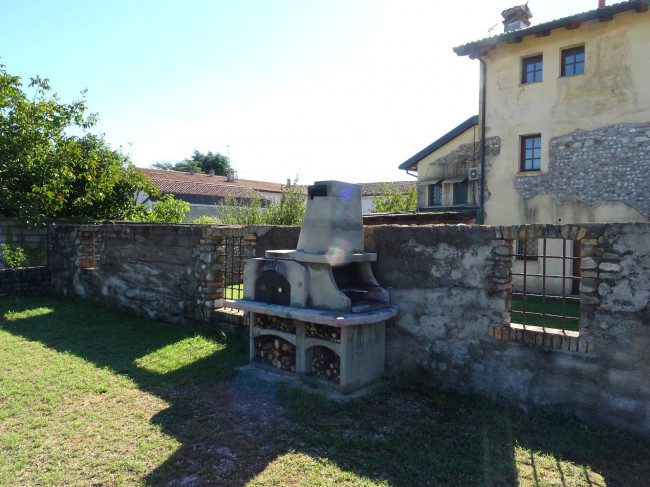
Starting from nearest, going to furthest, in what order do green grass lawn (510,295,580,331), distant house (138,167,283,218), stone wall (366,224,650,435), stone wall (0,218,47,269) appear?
stone wall (366,224,650,435) → green grass lawn (510,295,580,331) → stone wall (0,218,47,269) → distant house (138,167,283,218)

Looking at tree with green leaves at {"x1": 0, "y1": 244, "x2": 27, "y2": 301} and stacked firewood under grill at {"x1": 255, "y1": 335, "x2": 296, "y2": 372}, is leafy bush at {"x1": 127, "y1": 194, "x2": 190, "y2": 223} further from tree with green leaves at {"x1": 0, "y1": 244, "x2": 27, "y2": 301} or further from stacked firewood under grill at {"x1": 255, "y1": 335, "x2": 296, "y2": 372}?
stacked firewood under grill at {"x1": 255, "y1": 335, "x2": 296, "y2": 372}

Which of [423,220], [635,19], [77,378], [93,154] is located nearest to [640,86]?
[635,19]

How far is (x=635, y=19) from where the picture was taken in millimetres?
10844

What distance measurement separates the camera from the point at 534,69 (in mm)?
12656

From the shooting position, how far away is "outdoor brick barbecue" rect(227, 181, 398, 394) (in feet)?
16.1

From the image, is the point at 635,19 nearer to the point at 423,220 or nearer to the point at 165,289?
A: the point at 423,220

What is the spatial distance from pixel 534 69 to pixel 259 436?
1286cm

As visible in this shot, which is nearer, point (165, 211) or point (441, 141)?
point (441, 141)

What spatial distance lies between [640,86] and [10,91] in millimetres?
15665

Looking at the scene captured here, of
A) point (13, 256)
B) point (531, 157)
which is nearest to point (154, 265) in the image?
point (13, 256)

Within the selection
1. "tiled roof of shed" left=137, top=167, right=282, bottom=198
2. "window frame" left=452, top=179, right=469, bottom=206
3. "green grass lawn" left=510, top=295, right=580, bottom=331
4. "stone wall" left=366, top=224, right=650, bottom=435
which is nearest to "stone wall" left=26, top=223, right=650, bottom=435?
"stone wall" left=366, top=224, right=650, bottom=435

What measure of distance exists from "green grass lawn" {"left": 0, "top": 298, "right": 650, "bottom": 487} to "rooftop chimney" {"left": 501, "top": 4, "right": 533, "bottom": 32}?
1327 centimetres

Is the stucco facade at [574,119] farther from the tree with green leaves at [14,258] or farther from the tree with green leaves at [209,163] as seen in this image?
the tree with green leaves at [209,163]

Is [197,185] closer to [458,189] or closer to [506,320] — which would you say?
[458,189]
